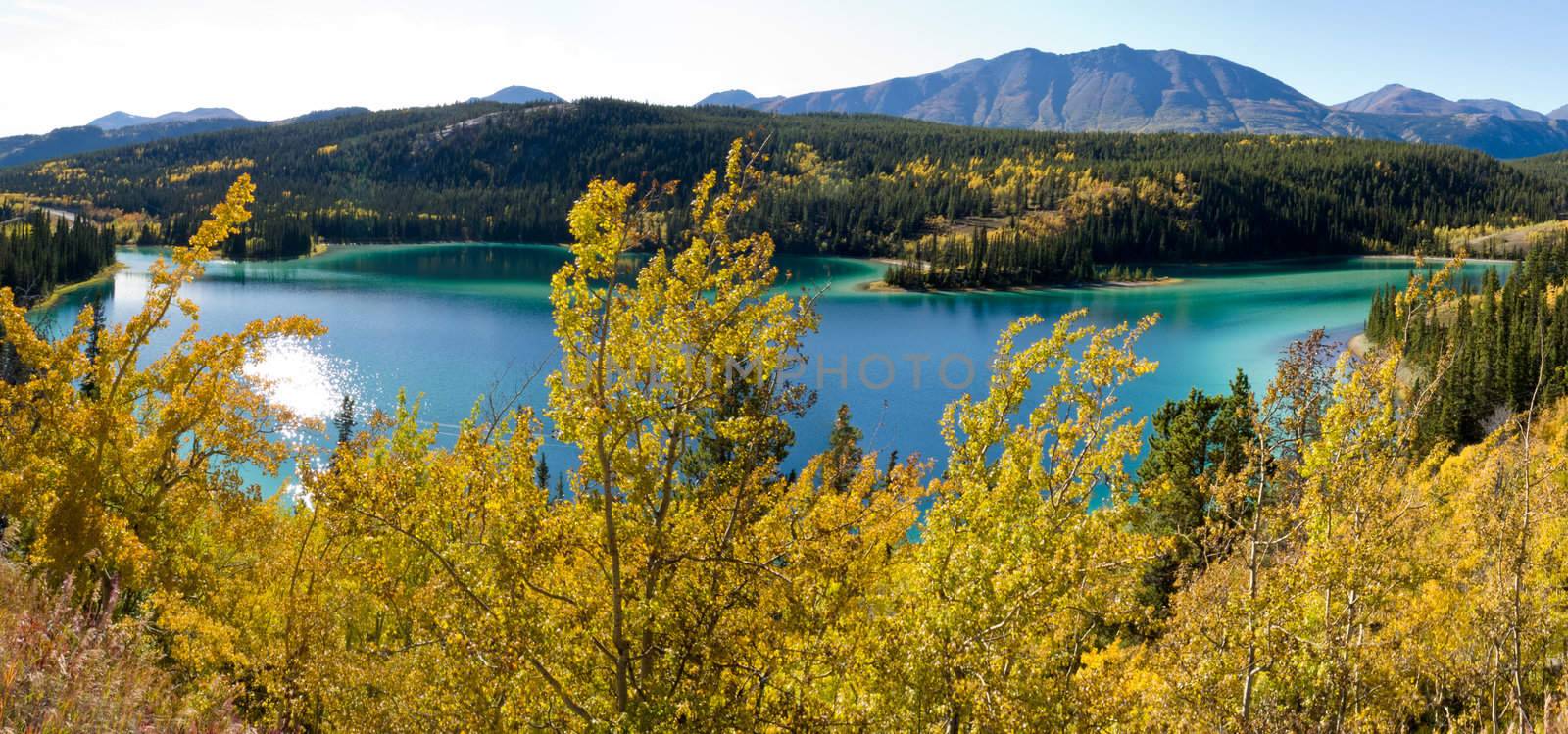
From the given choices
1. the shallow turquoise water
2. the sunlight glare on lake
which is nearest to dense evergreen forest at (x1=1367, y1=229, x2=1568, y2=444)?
the shallow turquoise water

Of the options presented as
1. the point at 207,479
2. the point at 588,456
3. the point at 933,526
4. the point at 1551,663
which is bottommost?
the point at 1551,663

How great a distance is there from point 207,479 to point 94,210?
205 metres

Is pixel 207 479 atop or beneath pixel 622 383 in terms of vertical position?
beneath

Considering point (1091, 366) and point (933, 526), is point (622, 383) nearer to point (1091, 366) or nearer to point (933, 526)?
point (933, 526)

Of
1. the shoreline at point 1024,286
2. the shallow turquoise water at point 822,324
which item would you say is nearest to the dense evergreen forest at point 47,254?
the shallow turquoise water at point 822,324

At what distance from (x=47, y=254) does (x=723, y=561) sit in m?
116

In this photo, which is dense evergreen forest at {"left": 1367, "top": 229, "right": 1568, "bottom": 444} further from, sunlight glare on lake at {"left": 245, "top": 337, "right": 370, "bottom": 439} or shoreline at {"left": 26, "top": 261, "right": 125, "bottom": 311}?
shoreline at {"left": 26, "top": 261, "right": 125, "bottom": 311}

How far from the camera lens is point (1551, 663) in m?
13.7

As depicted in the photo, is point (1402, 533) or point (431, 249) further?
point (431, 249)

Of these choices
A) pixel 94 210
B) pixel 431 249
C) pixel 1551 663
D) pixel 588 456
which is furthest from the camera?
pixel 94 210

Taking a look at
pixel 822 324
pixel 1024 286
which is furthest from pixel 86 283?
pixel 1024 286

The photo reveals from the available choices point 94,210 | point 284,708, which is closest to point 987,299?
point 284,708

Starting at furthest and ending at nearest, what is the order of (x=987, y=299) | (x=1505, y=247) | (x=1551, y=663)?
(x=1505, y=247), (x=987, y=299), (x=1551, y=663)

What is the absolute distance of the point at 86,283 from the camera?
9750 cm
